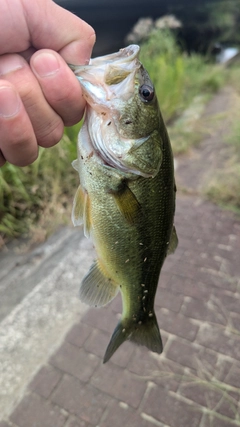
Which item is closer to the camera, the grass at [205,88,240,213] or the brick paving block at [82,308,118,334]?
the brick paving block at [82,308,118,334]

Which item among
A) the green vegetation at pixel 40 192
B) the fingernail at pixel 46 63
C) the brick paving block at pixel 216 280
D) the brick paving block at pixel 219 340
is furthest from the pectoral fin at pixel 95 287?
the green vegetation at pixel 40 192

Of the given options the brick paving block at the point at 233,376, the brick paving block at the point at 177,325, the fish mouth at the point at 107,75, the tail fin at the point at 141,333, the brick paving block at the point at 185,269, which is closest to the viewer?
the fish mouth at the point at 107,75

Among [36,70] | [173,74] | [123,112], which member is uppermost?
[36,70]

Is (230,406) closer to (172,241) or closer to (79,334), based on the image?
(79,334)

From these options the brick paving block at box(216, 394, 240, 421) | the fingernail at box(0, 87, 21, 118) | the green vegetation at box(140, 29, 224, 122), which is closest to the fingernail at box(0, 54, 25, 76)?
the fingernail at box(0, 87, 21, 118)

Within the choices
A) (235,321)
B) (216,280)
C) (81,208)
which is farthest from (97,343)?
(81,208)

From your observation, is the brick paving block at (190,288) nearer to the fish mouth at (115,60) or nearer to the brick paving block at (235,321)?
the brick paving block at (235,321)

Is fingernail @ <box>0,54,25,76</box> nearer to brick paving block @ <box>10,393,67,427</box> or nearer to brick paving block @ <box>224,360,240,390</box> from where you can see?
brick paving block @ <box>10,393,67,427</box>
